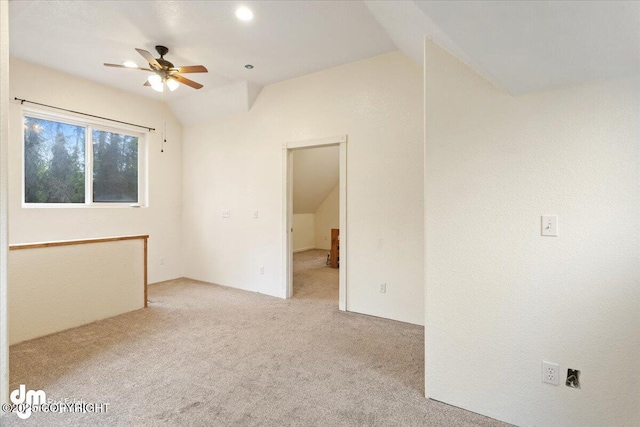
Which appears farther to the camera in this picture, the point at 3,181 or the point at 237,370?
the point at 237,370

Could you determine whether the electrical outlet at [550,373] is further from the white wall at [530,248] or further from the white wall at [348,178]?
the white wall at [348,178]

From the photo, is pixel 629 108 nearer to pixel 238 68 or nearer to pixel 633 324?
pixel 633 324

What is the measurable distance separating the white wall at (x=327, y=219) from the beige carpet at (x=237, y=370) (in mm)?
4887

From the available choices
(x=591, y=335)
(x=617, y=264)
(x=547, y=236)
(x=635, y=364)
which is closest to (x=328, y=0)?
(x=547, y=236)

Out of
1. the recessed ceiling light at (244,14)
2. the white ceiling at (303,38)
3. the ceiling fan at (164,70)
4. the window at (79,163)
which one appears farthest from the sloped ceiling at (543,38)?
the window at (79,163)

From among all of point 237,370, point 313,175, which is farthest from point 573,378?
point 313,175

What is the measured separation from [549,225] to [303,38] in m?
2.65

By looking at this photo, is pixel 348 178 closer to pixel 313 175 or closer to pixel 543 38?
pixel 543 38

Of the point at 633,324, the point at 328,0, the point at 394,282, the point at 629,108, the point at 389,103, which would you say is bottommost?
the point at 394,282

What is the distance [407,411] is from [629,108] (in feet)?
6.52

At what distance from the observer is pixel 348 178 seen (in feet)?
11.5

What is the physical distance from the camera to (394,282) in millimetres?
3236

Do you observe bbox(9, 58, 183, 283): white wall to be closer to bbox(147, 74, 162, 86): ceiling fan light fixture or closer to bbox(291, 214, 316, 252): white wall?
bbox(147, 74, 162, 86): ceiling fan light fixture

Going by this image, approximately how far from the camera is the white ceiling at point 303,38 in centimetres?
109
